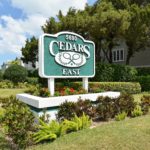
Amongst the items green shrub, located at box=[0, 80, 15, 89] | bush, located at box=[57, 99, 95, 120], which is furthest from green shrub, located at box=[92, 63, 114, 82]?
bush, located at box=[57, 99, 95, 120]

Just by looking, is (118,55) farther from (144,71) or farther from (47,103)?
(47,103)

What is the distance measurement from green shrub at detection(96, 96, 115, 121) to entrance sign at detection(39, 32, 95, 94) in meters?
1.66

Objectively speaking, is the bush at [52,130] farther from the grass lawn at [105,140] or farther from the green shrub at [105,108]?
the green shrub at [105,108]

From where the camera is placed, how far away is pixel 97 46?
25.7 m

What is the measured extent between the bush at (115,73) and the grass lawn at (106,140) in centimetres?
1427

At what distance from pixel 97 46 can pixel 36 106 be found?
17675 mm

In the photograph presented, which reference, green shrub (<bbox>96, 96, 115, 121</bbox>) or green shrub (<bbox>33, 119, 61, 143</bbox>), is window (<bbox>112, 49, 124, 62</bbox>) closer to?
green shrub (<bbox>96, 96, 115, 121</bbox>)

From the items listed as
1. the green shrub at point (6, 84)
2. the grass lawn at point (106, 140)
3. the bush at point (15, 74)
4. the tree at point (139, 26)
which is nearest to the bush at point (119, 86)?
the tree at point (139, 26)

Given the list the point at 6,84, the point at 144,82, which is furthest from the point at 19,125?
the point at 6,84

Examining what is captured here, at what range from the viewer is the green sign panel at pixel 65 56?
978cm

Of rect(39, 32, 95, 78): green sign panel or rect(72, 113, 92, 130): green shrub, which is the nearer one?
rect(72, 113, 92, 130): green shrub

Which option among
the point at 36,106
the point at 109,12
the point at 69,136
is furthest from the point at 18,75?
the point at 69,136

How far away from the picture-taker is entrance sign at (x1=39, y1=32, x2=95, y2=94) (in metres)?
9.78

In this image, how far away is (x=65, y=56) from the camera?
10.4 metres
